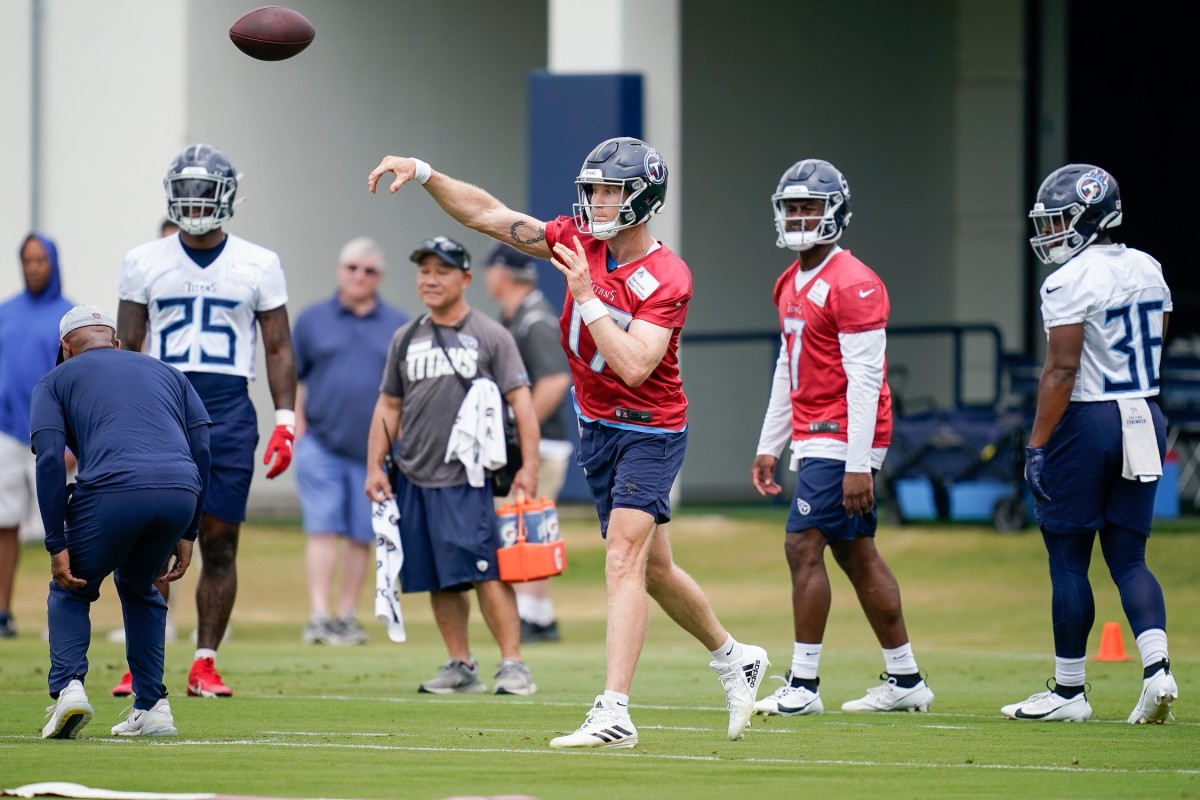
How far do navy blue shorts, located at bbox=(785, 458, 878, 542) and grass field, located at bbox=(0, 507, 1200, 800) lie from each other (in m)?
0.81

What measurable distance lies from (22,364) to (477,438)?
4589 millimetres

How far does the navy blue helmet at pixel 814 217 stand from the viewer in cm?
875

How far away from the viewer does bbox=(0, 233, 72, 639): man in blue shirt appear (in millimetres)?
13070

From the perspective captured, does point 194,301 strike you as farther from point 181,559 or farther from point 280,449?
point 181,559

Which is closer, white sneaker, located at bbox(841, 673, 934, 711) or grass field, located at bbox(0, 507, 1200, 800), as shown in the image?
grass field, located at bbox(0, 507, 1200, 800)

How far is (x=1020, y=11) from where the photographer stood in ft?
73.9

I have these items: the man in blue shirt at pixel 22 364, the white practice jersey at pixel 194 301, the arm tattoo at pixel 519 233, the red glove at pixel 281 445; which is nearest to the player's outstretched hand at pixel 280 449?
the red glove at pixel 281 445

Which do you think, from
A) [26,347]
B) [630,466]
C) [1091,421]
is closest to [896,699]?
[1091,421]

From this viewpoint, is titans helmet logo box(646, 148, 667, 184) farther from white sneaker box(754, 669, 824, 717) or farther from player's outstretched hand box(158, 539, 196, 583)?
white sneaker box(754, 669, 824, 717)

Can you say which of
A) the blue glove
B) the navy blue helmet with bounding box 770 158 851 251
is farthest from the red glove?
the blue glove

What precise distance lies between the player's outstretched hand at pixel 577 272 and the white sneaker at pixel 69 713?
234 cm

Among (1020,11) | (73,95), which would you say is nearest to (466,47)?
(73,95)

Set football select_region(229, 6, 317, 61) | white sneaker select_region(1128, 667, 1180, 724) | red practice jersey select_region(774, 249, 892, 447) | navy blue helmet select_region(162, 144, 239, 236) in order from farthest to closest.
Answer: navy blue helmet select_region(162, 144, 239, 236) → football select_region(229, 6, 317, 61) → red practice jersey select_region(774, 249, 892, 447) → white sneaker select_region(1128, 667, 1180, 724)

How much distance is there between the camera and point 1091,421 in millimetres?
8430
